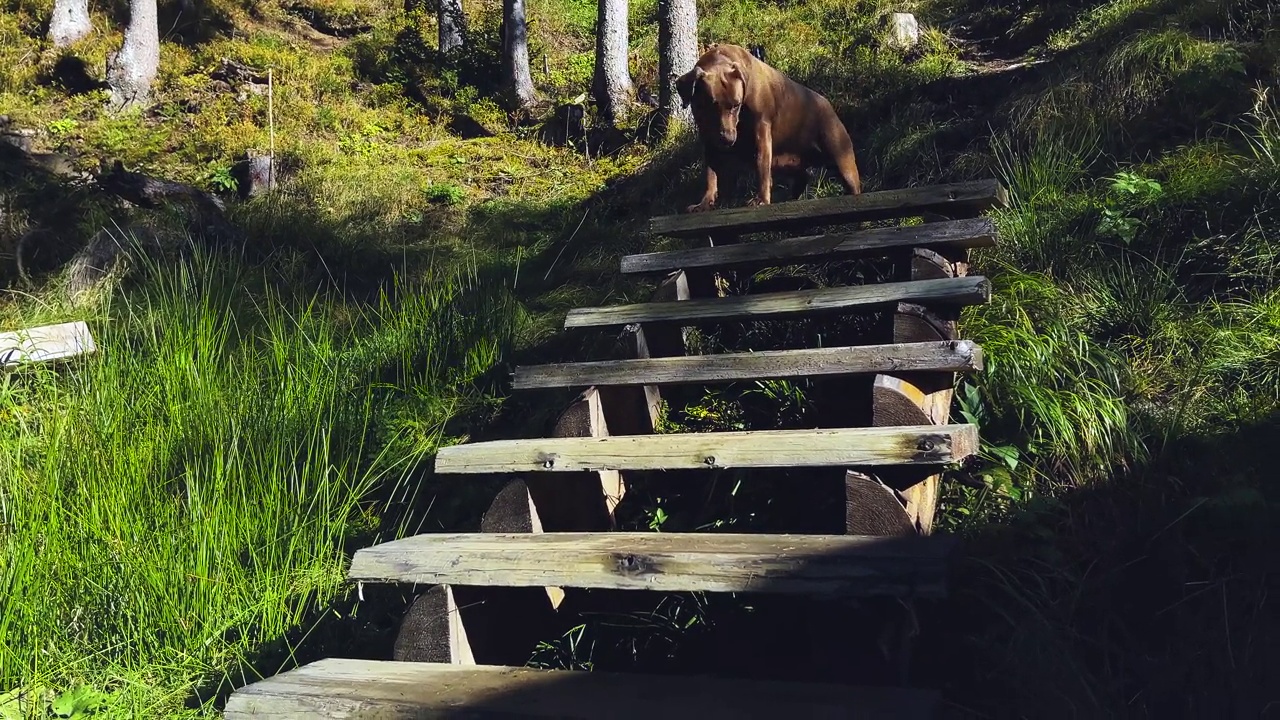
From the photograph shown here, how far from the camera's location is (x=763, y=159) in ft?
16.3

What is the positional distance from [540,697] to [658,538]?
0.65 meters

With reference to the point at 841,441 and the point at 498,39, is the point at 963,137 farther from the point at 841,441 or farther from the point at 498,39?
the point at 498,39

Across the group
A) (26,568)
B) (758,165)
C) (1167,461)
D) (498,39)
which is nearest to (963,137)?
(758,165)

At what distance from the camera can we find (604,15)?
419 inches

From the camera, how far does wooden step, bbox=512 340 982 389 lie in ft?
9.83

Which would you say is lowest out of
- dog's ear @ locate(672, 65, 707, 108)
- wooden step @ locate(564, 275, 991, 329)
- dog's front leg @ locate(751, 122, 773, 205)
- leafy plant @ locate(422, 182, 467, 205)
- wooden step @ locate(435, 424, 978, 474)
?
wooden step @ locate(435, 424, 978, 474)

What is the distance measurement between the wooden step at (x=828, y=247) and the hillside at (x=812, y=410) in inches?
11.7

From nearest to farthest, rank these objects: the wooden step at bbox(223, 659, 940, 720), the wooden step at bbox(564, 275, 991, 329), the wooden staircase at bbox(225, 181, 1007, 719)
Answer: the wooden step at bbox(223, 659, 940, 720), the wooden staircase at bbox(225, 181, 1007, 719), the wooden step at bbox(564, 275, 991, 329)

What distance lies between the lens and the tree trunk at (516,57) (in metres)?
12.4

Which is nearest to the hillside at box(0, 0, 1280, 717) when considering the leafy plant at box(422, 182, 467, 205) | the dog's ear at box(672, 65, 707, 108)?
the dog's ear at box(672, 65, 707, 108)

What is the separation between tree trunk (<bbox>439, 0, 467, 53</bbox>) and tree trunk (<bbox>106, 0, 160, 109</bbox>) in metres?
3.90

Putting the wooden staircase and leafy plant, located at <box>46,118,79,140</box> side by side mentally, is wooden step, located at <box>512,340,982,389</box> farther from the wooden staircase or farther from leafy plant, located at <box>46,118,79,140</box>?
leafy plant, located at <box>46,118,79,140</box>

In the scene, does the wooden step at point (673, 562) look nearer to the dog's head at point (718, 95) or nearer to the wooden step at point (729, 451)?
the wooden step at point (729, 451)

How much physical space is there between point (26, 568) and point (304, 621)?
0.77 m
